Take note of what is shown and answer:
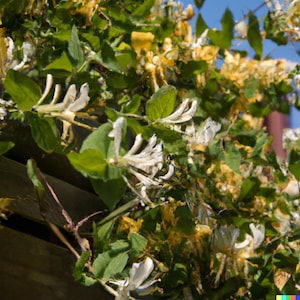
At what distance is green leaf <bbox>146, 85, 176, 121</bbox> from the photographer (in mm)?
458

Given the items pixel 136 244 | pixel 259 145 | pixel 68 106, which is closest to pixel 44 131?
pixel 68 106

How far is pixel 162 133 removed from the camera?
1.56 feet

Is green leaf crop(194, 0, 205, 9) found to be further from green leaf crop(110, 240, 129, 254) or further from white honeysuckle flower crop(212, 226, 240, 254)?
green leaf crop(110, 240, 129, 254)

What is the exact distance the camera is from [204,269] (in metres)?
0.75

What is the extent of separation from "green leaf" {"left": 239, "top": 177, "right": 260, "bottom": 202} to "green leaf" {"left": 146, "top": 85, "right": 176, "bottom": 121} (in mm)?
358

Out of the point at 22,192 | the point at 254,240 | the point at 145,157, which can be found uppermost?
the point at 145,157

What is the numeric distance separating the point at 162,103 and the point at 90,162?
0.35ft

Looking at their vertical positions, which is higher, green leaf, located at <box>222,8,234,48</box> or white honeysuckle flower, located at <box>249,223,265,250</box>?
green leaf, located at <box>222,8,234,48</box>

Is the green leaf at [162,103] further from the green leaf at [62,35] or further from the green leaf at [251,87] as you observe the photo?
the green leaf at [251,87]

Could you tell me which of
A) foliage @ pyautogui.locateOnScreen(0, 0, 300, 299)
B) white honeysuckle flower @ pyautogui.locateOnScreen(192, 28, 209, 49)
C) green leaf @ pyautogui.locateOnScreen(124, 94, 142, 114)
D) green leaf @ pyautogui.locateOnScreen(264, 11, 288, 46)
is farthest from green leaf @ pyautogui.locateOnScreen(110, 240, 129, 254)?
green leaf @ pyautogui.locateOnScreen(264, 11, 288, 46)

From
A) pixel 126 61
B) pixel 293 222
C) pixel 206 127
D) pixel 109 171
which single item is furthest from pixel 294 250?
pixel 109 171

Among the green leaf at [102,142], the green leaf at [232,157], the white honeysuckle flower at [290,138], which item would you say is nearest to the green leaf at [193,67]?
the green leaf at [232,157]

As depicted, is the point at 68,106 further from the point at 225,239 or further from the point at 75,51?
the point at 225,239

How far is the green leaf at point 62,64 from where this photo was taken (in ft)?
1.68
